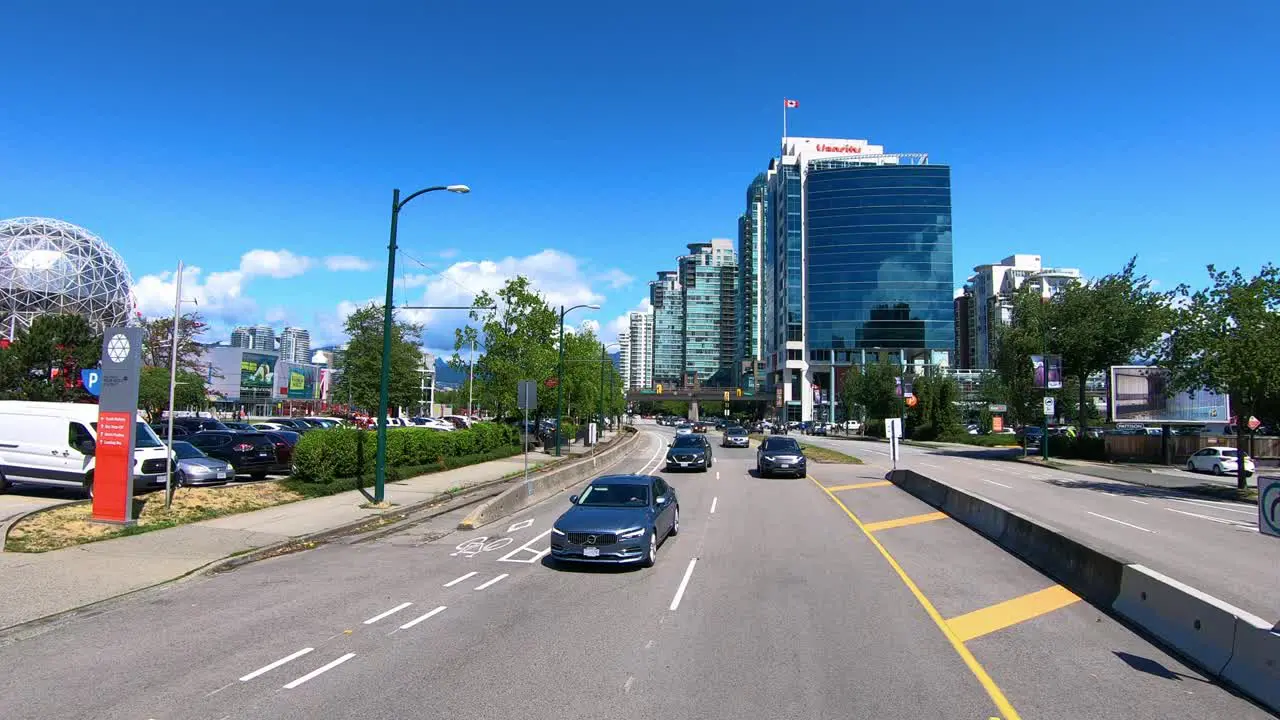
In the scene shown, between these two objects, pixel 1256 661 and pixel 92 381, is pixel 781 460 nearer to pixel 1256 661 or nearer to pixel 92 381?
pixel 1256 661

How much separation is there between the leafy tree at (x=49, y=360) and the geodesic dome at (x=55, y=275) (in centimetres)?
2375

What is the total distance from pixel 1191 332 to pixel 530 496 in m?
24.3

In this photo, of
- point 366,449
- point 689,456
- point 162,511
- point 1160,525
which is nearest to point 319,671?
point 162,511

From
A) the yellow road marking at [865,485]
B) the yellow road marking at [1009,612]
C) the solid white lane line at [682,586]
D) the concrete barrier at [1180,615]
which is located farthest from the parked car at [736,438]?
the concrete barrier at [1180,615]

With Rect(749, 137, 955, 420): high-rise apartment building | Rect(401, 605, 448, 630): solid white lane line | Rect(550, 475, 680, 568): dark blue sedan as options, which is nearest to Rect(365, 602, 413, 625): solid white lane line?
Rect(401, 605, 448, 630): solid white lane line

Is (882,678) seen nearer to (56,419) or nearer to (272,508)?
(272,508)

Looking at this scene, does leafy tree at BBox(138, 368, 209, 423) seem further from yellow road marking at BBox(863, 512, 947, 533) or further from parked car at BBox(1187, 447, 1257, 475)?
parked car at BBox(1187, 447, 1257, 475)

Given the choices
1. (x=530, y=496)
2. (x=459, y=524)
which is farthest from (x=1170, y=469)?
(x=459, y=524)

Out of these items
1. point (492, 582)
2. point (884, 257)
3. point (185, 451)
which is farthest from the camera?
point (884, 257)

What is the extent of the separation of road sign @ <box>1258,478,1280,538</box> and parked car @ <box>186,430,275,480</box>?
24544 millimetres

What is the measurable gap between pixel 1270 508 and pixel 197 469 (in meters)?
22.1

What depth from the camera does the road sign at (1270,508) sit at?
250 inches

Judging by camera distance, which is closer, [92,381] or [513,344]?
[92,381]

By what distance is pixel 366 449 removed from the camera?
22.1 m
